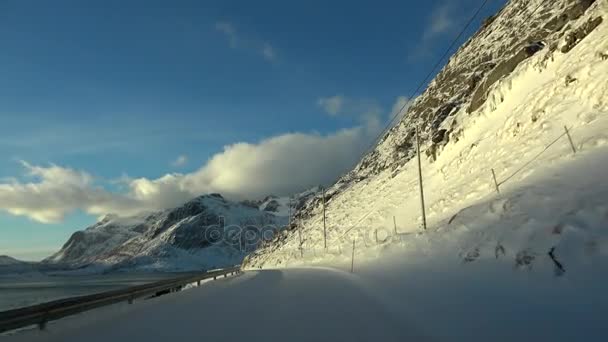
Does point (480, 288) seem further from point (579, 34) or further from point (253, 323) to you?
point (579, 34)

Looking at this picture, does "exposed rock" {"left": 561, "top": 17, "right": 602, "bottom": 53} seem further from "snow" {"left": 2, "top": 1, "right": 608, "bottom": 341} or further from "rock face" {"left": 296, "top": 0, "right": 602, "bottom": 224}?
"snow" {"left": 2, "top": 1, "right": 608, "bottom": 341}

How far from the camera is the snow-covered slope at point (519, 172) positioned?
1222cm

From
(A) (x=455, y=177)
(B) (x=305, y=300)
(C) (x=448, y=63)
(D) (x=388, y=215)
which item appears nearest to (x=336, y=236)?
(D) (x=388, y=215)

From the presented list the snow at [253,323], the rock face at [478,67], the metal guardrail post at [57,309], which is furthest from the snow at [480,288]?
the rock face at [478,67]

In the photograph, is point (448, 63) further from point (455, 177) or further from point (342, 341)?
point (342, 341)

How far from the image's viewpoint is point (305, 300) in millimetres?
13664

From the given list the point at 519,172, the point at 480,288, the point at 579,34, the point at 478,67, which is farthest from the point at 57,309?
the point at 478,67

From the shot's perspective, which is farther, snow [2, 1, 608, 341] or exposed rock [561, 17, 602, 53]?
exposed rock [561, 17, 602, 53]

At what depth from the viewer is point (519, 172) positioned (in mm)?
26031

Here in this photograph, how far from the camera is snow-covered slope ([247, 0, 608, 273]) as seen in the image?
12219 millimetres

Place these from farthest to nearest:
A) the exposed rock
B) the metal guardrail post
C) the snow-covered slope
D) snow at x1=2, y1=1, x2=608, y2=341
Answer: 1. the exposed rock
2. the snow-covered slope
3. the metal guardrail post
4. snow at x1=2, y1=1, x2=608, y2=341

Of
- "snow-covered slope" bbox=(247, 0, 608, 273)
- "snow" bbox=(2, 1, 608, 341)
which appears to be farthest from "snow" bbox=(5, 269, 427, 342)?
"snow-covered slope" bbox=(247, 0, 608, 273)

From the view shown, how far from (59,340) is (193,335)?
105 inches

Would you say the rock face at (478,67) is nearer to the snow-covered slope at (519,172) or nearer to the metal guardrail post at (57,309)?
the snow-covered slope at (519,172)
